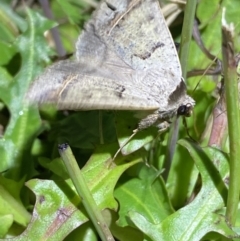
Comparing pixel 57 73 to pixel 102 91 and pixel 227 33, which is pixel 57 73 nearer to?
pixel 102 91

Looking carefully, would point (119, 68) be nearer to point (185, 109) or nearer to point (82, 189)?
point (185, 109)

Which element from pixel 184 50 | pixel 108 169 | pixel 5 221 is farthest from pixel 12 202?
pixel 184 50

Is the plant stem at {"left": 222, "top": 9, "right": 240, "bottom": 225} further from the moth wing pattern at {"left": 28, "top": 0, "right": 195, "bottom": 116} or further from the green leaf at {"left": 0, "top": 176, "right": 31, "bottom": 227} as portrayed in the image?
the green leaf at {"left": 0, "top": 176, "right": 31, "bottom": 227}

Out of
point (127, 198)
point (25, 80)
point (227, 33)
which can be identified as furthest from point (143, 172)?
point (227, 33)

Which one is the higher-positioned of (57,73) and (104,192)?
(57,73)

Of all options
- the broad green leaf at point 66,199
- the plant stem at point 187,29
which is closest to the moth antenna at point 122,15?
the plant stem at point 187,29

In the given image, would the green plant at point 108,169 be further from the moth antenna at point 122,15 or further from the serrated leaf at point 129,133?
the moth antenna at point 122,15

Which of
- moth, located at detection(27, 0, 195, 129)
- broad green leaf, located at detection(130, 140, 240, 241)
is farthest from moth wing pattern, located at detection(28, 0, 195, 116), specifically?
broad green leaf, located at detection(130, 140, 240, 241)
